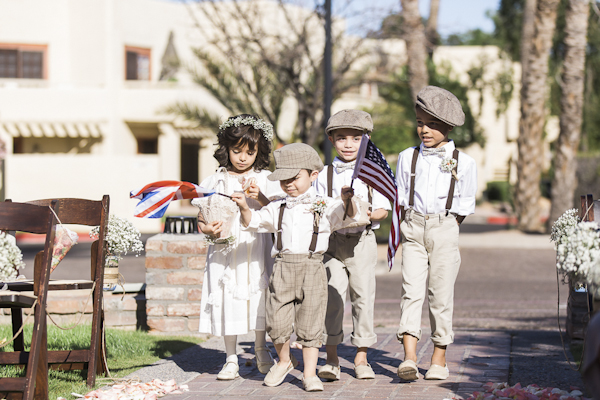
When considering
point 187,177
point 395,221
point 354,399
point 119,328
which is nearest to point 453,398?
point 354,399

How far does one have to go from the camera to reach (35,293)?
4121mm

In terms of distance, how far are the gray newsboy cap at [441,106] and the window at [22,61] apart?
21.9 meters

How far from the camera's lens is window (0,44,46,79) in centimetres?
2420

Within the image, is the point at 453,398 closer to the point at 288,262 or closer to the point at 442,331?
the point at 442,331

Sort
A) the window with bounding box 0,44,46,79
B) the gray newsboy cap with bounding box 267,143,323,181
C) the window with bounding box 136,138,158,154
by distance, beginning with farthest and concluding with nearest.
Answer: the window with bounding box 136,138,158,154 → the window with bounding box 0,44,46,79 → the gray newsboy cap with bounding box 267,143,323,181

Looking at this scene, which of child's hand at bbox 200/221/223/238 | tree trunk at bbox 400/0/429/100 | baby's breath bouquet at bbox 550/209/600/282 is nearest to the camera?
baby's breath bouquet at bbox 550/209/600/282

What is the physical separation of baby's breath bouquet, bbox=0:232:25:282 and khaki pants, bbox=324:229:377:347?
2.05 m

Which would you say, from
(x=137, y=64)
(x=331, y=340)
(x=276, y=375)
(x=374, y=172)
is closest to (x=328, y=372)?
(x=331, y=340)

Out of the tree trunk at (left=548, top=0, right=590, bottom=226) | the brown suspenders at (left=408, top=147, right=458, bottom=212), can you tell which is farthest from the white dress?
the tree trunk at (left=548, top=0, right=590, bottom=226)

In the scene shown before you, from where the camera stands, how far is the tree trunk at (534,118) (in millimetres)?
17344

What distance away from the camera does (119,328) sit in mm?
6676

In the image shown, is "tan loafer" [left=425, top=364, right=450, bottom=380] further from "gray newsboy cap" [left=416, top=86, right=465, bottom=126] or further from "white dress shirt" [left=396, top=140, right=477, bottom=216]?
"gray newsboy cap" [left=416, top=86, right=465, bottom=126]

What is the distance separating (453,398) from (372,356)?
152cm

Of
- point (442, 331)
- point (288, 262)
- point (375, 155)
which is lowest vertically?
point (442, 331)
